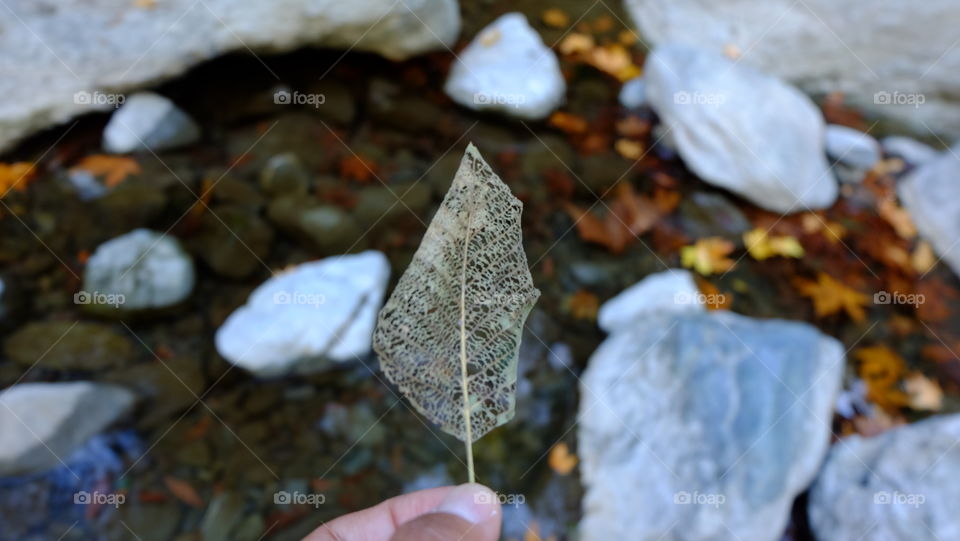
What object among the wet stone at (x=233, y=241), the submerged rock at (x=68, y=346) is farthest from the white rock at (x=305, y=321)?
the submerged rock at (x=68, y=346)

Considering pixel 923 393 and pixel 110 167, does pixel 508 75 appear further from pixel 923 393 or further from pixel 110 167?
pixel 923 393

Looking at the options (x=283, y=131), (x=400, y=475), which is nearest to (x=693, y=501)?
(x=400, y=475)

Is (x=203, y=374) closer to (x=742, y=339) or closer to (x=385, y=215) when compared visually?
(x=385, y=215)

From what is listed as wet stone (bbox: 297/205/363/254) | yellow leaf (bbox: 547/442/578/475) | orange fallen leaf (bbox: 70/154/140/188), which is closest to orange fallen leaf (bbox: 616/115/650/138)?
wet stone (bbox: 297/205/363/254)

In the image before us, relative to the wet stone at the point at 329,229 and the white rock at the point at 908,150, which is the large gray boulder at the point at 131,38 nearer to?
the wet stone at the point at 329,229

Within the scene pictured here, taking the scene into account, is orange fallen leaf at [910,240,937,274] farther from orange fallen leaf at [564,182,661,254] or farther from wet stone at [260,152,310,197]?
wet stone at [260,152,310,197]

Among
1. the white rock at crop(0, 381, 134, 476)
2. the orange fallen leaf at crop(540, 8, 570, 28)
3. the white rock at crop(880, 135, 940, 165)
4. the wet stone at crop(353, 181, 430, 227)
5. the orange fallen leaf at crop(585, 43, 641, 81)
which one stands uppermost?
the orange fallen leaf at crop(540, 8, 570, 28)
